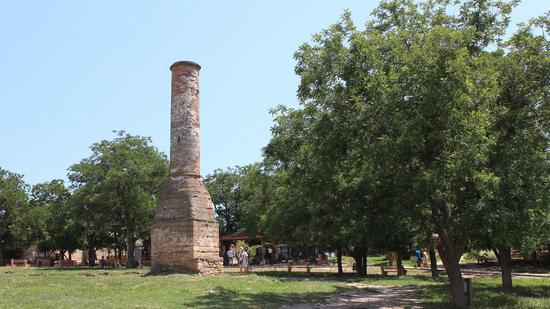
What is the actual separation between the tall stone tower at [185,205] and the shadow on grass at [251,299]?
4.84 metres

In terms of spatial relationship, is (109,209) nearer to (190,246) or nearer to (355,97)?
(190,246)

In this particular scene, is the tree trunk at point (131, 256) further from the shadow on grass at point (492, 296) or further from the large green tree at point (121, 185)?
the shadow on grass at point (492, 296)

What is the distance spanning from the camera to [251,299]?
46.0 feet

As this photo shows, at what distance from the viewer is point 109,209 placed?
35781 millimetres

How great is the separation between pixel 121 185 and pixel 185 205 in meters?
16.8

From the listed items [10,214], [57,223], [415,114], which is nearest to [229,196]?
[57,223]

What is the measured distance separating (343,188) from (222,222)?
4248 centimetres

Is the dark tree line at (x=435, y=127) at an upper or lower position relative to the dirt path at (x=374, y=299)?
upper

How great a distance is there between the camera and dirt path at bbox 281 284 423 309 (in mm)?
13898

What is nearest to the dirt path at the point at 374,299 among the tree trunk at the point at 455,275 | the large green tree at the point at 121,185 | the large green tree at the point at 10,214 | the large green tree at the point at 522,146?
the tree trunk at the point at 455,275

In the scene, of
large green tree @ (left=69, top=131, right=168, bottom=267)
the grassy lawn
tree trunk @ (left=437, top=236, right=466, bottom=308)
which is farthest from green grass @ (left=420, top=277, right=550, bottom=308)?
large green tree @ (left=69, top=131, right=168, bottom=267)

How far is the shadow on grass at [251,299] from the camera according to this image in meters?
12.7

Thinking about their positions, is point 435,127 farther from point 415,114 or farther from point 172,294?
point 172,294

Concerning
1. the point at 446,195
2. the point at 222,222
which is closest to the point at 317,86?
the point at 446,195
